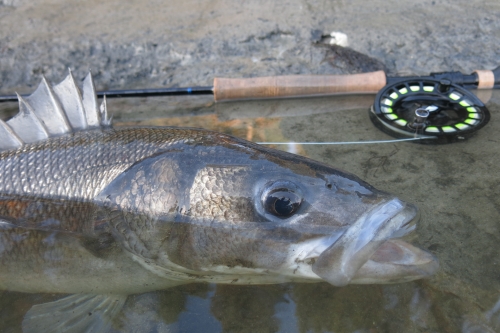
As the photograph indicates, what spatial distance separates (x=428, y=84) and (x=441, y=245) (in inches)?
66.0

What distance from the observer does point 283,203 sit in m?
1.95

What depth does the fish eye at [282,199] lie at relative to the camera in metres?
1.94

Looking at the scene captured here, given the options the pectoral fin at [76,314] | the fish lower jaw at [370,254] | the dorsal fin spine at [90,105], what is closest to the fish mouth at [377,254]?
the fish lower jaw at [370,254]

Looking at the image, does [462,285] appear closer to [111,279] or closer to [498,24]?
[111,279]

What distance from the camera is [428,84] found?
11.5ft

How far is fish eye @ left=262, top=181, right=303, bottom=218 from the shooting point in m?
1.94

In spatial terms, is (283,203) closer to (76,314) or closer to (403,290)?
(403,290)

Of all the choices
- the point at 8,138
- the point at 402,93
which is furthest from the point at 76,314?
the point at 402,93

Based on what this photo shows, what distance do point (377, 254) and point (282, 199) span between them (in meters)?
0.49

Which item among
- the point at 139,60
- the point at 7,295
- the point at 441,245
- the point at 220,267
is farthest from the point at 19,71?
the point at 441,245

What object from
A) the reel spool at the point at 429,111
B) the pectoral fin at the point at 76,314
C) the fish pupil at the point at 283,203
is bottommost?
the pectoral fin at the point at 76,314

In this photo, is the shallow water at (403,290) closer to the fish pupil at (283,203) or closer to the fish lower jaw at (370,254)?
the fish lower jaw at (370,254)

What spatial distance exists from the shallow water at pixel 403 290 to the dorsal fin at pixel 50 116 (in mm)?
928

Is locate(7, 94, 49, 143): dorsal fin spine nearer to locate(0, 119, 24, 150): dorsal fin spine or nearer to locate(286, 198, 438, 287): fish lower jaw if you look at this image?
locate(0, 119, 24, 150): dorsal fin spine
